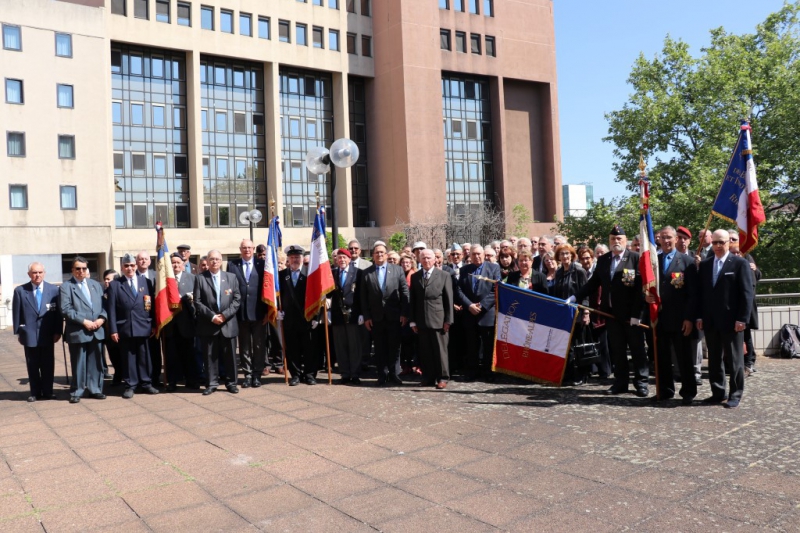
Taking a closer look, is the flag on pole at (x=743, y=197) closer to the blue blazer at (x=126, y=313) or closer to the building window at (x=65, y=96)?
the blue blazer at (x=126, y=313)

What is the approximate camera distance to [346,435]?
23.1 ft

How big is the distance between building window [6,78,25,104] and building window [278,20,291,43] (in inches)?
665

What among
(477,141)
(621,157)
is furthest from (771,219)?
(477,141)

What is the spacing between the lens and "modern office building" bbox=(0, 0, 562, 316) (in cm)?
3953

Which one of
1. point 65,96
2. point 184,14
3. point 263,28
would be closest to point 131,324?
point 65,96

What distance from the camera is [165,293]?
1026cm

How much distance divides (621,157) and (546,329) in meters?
25.4

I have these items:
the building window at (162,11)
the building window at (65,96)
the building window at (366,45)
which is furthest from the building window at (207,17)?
the building window at (366,45)

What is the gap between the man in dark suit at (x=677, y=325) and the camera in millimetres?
8273

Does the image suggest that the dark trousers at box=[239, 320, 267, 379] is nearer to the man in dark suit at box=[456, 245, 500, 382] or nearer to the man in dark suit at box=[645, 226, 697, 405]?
the man in dark suit at box=[456, 245, 500, 382]

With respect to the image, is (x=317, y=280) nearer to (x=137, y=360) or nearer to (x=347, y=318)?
(x=347, y=318)

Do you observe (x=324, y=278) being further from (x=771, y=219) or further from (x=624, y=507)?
(x=771, y=219)

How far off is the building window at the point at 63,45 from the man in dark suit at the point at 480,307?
37576mm

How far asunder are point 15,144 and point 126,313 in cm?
3409
